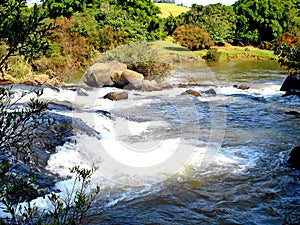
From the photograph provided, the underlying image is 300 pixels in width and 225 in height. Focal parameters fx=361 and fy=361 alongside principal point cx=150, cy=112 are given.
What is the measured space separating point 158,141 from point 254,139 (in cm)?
225

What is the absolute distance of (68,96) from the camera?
14.1m

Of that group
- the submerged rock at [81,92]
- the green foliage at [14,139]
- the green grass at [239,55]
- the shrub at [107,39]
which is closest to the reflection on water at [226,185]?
the green foliage at [14,139]

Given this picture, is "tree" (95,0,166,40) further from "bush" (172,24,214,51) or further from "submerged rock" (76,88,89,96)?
"submerged rock" (76,88,89,96)

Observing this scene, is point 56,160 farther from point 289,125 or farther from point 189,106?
point 189,106

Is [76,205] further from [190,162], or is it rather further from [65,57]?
[65,57]

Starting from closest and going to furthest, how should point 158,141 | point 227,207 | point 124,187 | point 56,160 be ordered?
1. point 227,207
2. point 124,187
3. point 56,160
4. point 158,141

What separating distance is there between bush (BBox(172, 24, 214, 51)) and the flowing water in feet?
81.9

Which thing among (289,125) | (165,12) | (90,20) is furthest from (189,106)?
(165,12)

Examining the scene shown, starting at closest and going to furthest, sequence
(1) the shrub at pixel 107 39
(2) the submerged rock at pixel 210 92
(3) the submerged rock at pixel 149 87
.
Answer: (2) the submerged rock at pixel 210 92 → (3) the submerged rock at pixel 149 87 → (1) the shrub at pixel 107 39

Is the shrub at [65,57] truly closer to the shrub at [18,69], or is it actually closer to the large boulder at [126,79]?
the shrub at [18,69]

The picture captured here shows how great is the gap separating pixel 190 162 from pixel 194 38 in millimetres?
31658

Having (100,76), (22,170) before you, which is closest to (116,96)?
(100,76)

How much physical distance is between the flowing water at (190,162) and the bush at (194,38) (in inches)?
983

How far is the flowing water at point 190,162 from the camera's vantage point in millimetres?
4910
